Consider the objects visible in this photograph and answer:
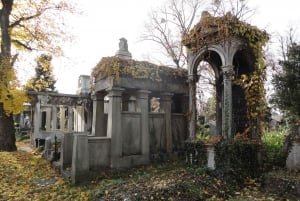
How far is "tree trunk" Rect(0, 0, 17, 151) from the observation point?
504 inches

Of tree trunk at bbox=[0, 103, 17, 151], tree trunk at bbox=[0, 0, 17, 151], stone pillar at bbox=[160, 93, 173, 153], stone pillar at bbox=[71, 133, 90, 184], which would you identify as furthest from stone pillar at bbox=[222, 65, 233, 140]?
tree trunk at bbox=[0, 103, 17, 151]

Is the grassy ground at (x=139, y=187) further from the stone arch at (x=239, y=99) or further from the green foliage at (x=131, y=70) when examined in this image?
the green foliage at (x=131, y=70)

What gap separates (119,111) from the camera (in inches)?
307

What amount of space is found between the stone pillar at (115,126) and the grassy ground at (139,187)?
0.55 m

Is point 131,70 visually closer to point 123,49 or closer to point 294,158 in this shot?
point 123,49

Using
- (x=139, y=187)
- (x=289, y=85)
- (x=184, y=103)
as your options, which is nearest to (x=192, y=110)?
(x=184, y=103)

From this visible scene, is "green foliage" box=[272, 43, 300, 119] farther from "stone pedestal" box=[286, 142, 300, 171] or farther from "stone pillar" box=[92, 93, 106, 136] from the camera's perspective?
"stone pillar" box=[92, 93, 106, 136]

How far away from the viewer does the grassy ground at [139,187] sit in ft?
17.2

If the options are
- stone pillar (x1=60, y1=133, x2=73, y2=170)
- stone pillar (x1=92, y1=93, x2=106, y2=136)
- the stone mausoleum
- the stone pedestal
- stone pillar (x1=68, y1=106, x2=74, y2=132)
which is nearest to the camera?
the stone pedestal

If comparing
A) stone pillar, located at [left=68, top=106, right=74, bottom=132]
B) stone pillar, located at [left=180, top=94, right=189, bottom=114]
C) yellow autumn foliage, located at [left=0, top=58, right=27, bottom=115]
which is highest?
yellow autumn foliage, located at [left=0, top=58, right=27, bottom=115]

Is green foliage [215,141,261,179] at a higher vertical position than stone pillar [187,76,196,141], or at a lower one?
lower

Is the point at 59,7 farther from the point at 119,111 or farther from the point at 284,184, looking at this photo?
the point at 284,184

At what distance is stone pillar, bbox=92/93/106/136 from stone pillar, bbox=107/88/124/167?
1.59m

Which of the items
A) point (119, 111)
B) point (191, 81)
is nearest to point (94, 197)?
point (119, 111)
